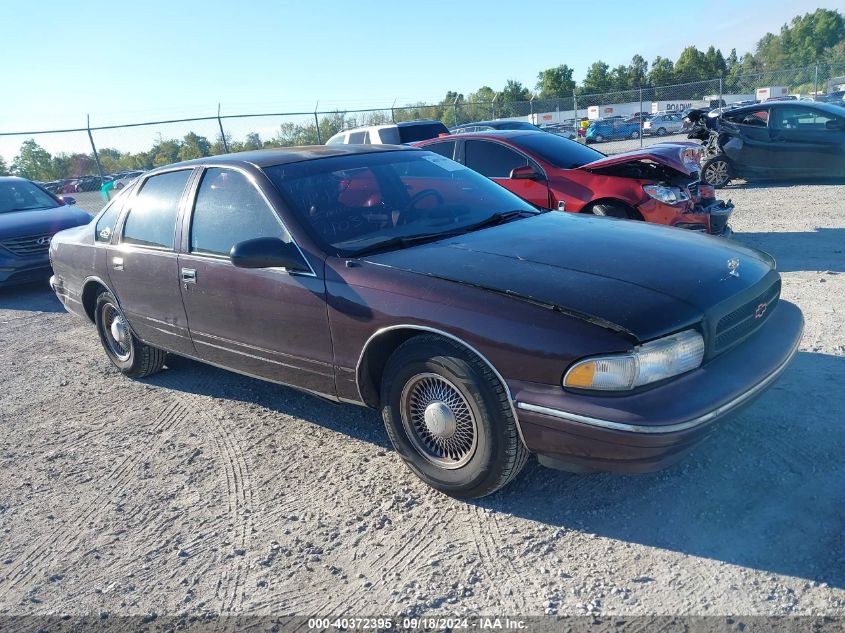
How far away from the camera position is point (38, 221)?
8.91 metres

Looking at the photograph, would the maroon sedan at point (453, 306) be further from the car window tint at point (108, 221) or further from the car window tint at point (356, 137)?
the car window tint at point (356, 137)

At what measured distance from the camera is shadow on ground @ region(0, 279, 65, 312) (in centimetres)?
822

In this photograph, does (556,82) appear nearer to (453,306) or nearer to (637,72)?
(637,72)

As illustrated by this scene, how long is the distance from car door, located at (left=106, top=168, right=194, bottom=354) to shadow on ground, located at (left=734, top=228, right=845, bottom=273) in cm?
479

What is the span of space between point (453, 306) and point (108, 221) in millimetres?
3282

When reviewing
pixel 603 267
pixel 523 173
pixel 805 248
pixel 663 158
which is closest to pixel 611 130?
pixel 805 248

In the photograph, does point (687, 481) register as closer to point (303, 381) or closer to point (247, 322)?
point (303, 381)

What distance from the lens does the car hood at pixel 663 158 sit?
6.65m

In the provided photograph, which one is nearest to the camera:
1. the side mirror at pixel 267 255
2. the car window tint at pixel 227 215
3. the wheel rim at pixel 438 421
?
the wheel rim at pixel 438 421

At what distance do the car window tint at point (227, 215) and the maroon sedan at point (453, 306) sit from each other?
12 mm

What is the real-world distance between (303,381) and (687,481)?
6.46 feet

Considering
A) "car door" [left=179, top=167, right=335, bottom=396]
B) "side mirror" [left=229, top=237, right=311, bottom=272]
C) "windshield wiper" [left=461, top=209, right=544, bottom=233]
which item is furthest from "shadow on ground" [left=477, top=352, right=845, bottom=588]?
"side mirror" [left=229, top=237, right=311, bottom=272]

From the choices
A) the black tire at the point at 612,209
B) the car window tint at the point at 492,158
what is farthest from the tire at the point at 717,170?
the black tire at the point at 612,209

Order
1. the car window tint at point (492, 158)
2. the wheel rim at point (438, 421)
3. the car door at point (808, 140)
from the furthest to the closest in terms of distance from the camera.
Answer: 1. the car door at point (808, 140)
2. the car window tint at point (492, 158)
3. the wheel rim at point (438, 421)
